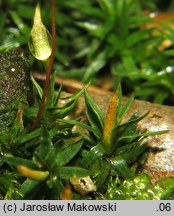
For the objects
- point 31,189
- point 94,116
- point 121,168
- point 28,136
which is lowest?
point 31,189

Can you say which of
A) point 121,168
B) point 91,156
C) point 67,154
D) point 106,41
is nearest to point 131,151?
point 121,168

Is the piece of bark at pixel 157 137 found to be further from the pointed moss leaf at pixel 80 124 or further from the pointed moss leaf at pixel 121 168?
the pointed moss leaf at pixel 80 124

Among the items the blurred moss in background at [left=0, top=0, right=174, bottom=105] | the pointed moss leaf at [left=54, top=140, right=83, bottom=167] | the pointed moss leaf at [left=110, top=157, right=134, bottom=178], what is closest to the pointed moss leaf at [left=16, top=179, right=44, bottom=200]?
the pointed moss leaf at [left=54, top=140, right=83, bottom=167]

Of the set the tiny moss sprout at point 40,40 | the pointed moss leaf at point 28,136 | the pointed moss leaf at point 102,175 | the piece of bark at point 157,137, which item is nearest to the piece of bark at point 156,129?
the piece of bark at point 157,137

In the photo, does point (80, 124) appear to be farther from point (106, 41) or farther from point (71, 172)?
point (106, 41)

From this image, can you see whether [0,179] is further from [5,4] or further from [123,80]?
[5,4]

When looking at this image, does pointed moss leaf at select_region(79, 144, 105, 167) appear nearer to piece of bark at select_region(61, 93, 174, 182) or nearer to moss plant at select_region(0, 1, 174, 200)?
moss plant at select_region(0, 1, 174, 200)
